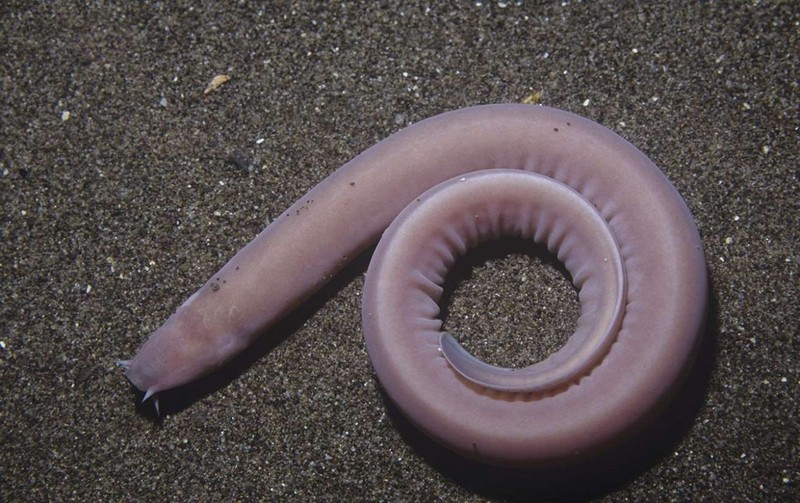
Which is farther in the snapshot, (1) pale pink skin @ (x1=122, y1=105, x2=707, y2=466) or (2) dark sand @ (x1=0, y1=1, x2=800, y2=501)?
(2) dark sand @ (x1=0, y1=1, x2=800, y2=501)

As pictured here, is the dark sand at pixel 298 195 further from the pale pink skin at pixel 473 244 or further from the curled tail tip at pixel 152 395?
the pale pink skin at pixel 473 244

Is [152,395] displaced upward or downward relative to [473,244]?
downward

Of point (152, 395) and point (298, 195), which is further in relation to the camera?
point (298, 195)

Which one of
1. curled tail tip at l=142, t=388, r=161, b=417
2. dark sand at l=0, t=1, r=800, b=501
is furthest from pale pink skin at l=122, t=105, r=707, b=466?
dark sand at l=0, t=1, r=800, b=501

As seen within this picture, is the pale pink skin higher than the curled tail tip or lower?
higher

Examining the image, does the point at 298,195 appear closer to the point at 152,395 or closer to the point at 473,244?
the point at 473,244

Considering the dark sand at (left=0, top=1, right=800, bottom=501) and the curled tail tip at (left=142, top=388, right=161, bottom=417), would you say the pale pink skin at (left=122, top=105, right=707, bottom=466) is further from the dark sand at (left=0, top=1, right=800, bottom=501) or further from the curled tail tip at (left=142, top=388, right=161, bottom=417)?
the dark sand at (left=0, top=1, right=800, bottom=501)

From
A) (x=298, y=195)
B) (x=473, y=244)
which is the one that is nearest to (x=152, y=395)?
(x=298, y=195)
